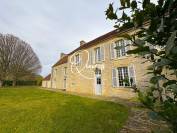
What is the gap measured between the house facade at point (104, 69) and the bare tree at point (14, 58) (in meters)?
14.7

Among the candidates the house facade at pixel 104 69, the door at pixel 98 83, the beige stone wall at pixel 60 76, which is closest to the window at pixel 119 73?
the house facade at pixel 104 69

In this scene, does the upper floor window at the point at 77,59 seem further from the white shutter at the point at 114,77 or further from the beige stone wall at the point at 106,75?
the white shutter at the point at 114,77

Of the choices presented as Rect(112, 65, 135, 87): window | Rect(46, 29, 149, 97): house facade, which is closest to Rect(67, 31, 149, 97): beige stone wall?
Rect(46, 29, 149, 97): house facade

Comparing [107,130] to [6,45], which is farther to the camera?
[6,45]

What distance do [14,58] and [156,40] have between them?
112ft

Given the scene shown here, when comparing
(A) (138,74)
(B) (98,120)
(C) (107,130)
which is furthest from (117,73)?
(C) (107,130)

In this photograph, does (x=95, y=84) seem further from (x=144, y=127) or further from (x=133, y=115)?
(x=144, y=127)

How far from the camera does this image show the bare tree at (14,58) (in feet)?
101

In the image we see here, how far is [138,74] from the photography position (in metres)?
12.5

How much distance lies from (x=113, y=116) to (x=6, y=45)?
30.6 m

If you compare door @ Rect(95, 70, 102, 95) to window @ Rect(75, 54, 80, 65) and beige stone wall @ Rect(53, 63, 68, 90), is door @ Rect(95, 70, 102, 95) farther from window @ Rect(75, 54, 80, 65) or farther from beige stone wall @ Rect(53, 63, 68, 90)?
beige stone wall @ Rect(53, 63, 68, 90)

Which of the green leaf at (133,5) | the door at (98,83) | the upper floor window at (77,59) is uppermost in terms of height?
the upper floor window at (77,59)

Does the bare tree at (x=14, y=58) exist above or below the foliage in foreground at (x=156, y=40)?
above

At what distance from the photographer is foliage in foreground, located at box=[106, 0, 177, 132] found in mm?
972
